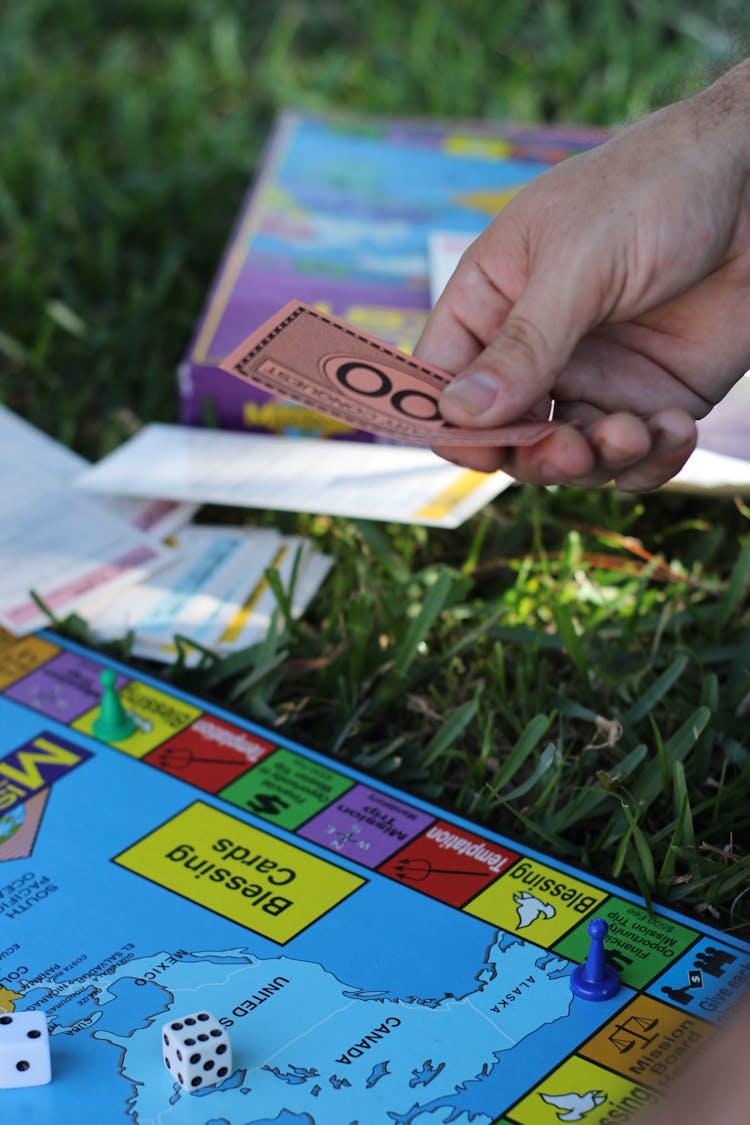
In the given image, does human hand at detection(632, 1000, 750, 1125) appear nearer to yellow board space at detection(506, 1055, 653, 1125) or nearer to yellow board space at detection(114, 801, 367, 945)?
yellow board space at detection(506, 1055, 653, 1125)

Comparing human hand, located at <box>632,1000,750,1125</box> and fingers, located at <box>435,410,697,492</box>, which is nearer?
human hand, located at <box>632,1000,750,1125</box>

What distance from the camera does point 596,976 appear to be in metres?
1.19

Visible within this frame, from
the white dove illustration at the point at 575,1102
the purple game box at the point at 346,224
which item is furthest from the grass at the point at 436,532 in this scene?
the white dove illustration at the point at 575,1102

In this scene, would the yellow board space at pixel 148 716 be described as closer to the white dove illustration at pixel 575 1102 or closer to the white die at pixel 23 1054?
the white die at pixel 23 1054

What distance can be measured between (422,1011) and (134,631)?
639 mm

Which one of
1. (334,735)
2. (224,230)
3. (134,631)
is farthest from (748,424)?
(224,230)

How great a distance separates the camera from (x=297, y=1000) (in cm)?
119

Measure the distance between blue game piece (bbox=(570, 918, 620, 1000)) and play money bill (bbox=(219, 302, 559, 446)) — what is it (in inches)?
17.6

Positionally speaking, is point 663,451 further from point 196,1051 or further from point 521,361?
point 196,1051

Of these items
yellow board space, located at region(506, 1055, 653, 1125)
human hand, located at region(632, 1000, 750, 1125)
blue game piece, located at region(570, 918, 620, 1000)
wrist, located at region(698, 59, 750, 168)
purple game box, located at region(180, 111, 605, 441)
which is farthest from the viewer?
purple game box, located at region(180, 111, 605, 441)

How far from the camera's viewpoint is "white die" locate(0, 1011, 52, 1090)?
1089 millimetres

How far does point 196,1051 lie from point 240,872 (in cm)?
25

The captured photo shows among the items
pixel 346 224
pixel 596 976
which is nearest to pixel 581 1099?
pixel 596 976

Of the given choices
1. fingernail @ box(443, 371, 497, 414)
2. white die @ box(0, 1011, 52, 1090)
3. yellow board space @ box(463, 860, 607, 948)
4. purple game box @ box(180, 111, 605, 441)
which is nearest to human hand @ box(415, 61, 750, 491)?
fingernail @ box(443, 371, 497, 414)
